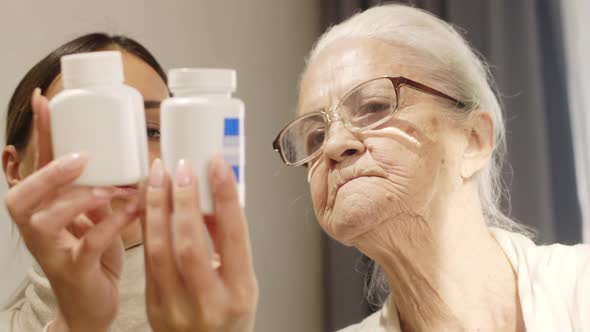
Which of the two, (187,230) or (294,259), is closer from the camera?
(187,230)

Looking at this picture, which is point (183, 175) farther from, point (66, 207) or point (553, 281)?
point (553, 281)

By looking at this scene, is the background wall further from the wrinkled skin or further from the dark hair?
the wrinkled skin

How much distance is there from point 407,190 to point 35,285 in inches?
26.2

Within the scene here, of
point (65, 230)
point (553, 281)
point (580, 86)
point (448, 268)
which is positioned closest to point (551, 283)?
point (553, 281)

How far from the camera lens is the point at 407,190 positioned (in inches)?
33.8

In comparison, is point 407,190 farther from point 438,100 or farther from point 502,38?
point 502,38

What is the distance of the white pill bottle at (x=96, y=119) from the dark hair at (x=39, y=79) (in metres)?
0.43

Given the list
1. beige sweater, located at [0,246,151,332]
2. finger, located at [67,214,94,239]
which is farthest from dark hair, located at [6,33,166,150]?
finger, located at [67,214,94,239]

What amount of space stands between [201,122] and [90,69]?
0.38 feet

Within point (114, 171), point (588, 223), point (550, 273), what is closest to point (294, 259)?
point (588, 223)

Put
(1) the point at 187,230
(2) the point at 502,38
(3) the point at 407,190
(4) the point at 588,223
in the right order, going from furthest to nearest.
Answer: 1. (2) the point at 502,38
2. (4) the point at 588,223
3. (3) the point at 407,190
4. (1) the point at 187,230

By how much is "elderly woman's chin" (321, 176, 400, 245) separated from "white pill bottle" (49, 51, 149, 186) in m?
0.43

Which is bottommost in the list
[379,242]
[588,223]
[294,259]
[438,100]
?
[294,259]

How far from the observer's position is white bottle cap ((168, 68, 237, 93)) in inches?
19.2
